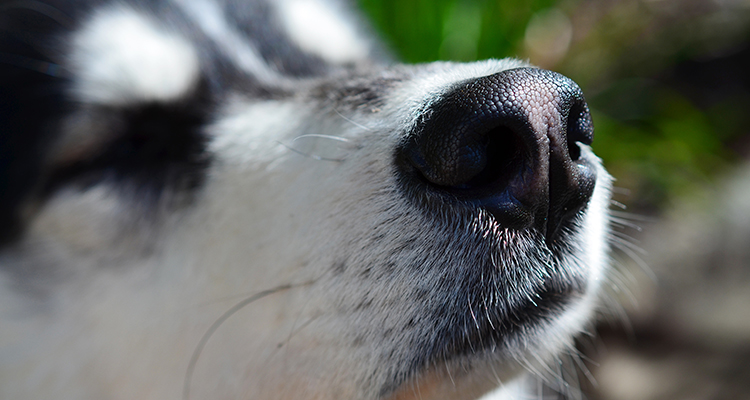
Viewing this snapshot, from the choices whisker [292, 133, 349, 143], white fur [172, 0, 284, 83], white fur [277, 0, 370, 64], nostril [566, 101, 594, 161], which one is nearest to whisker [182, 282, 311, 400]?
whisker [292, 133, 349, 143]

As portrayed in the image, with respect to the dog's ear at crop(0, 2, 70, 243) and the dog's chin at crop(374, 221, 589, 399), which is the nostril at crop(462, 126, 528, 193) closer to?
the dog's chin at crop(374, 221, 589, 399)

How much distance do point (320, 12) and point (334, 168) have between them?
1412 millimetres

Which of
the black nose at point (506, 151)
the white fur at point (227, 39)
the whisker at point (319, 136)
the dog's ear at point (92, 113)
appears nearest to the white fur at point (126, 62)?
the dog's ear at point (92, 113)

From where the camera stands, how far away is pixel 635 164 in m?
3.95

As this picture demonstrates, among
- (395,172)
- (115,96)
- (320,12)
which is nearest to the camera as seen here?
(395,172)

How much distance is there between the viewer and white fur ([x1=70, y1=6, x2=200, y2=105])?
6.04 feet

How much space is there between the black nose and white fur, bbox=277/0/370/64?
4.49ft

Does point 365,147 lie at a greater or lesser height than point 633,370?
greater

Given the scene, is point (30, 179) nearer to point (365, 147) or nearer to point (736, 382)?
point (365, 147)

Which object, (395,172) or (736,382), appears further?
(736,382)

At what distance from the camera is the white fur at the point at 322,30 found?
245 centimetres

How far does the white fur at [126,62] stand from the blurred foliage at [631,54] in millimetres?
2379

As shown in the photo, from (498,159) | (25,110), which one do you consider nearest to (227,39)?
(25,110)

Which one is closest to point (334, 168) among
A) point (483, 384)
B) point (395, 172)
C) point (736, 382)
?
point (395, 172)
